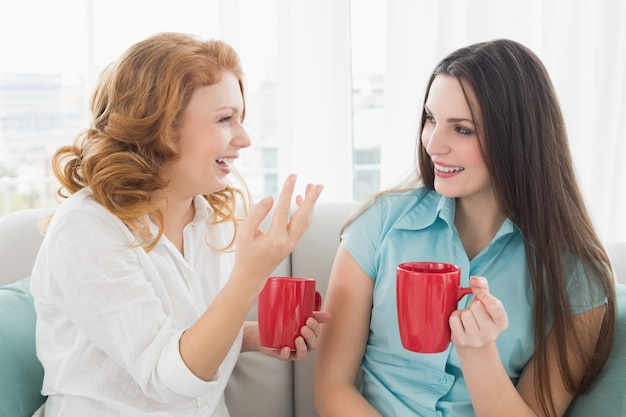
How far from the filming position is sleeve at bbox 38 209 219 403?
1246 mm

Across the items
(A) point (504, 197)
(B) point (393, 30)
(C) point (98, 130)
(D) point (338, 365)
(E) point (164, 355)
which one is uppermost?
(B) point (393, 30)

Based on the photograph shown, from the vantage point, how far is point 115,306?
1.26 m

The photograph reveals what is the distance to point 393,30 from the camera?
2.69m

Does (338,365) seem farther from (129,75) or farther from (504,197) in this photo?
(129,75)

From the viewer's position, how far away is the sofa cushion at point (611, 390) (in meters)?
1.37

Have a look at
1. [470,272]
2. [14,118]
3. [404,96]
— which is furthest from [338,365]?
[14,118]

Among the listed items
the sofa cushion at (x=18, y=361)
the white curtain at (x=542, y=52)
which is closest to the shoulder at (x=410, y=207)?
the sofa cushion at (x=18, y=361)

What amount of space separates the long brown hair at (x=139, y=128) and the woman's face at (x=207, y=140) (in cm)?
2

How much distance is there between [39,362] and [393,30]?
1.77 metres

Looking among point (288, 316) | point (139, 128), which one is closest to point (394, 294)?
point (288, 316)

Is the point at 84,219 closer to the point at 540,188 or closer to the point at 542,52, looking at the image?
the point at 540,188

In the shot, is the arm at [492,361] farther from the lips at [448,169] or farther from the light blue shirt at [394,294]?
the lips at [448,169]

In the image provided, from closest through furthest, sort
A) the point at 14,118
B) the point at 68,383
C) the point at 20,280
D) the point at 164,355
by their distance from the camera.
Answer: the point at 164,355 < the point at 68,383 < the point at 20,280 < the point at 14,118

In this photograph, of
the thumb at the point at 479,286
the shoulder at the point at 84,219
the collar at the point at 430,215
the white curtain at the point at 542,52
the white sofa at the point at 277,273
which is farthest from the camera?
the white curtain at the point at 542,52
